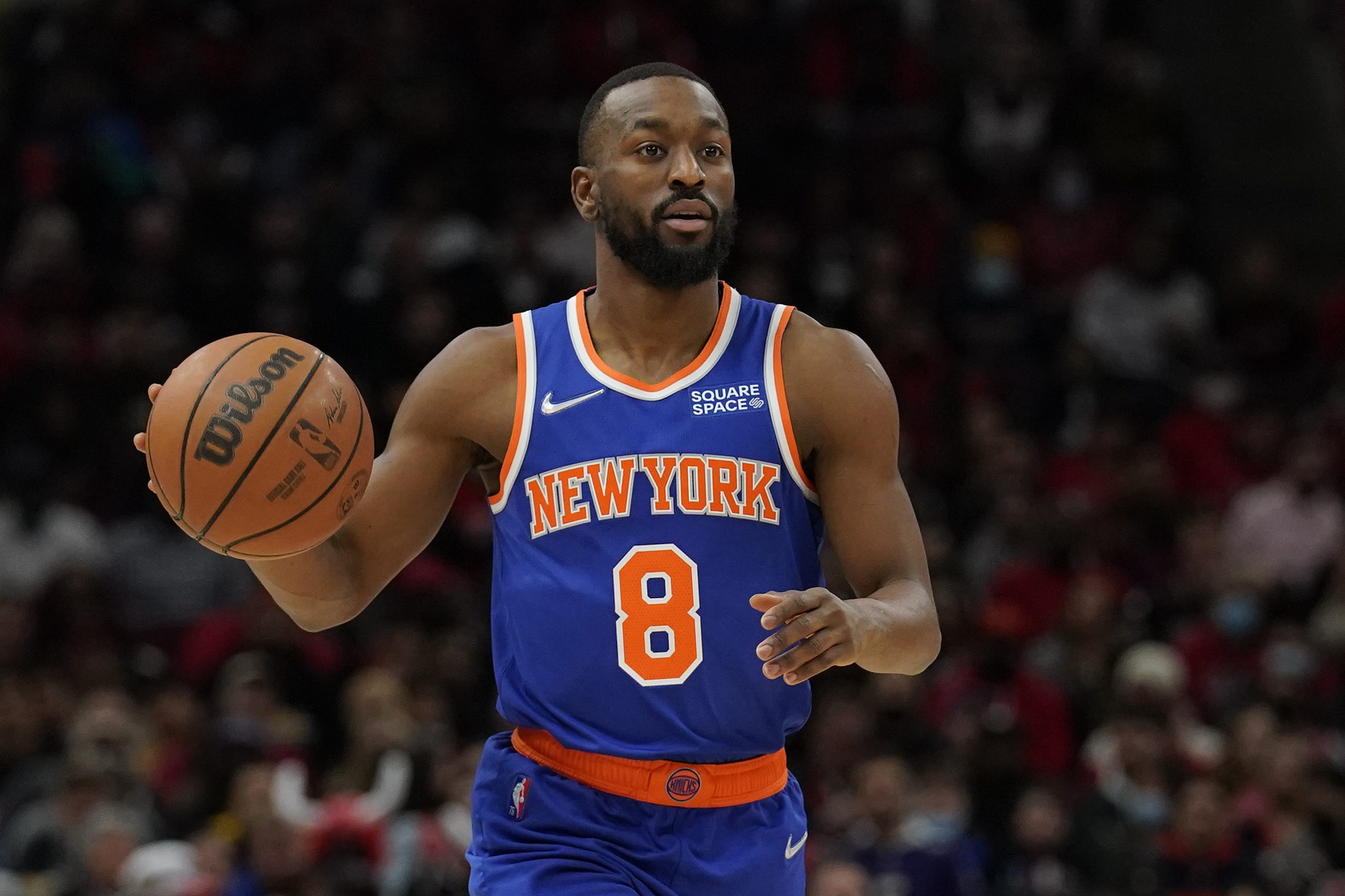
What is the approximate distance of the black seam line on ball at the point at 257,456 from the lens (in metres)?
4.34

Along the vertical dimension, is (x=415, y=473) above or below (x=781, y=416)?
below

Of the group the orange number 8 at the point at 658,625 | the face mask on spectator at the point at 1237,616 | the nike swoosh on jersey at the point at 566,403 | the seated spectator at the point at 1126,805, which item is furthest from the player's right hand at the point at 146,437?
the face mask on spectator at the point at 1237,616

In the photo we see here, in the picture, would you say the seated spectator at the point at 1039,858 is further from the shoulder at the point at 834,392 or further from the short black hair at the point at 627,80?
the short black hair at the point at 627,80

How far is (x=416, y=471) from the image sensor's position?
15.5 feet

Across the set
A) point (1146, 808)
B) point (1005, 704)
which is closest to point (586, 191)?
point (1146, 808)

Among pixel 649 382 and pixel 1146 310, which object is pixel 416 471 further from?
pixel 1146 310

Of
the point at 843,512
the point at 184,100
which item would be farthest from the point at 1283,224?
the point at 843,512

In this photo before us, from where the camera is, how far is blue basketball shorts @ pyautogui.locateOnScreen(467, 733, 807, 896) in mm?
4297

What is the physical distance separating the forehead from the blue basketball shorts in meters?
1.67

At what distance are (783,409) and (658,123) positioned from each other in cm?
80

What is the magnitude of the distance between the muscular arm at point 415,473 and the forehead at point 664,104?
2.16ft

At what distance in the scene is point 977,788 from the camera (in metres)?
9.95

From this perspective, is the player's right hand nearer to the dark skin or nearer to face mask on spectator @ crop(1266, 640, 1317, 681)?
the dark skin

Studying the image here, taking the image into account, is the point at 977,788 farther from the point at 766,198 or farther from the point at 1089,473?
the point at 766,198
